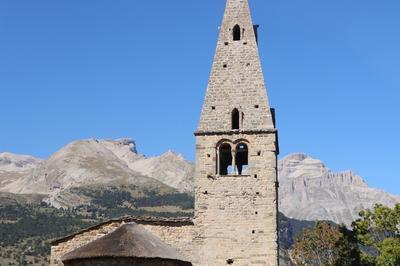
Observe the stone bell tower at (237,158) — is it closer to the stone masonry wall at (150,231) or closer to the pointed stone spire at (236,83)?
the pointed stone spire at (236,83)

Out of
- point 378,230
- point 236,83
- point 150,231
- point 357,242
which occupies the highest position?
point 236,83

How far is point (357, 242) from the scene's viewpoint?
149ft

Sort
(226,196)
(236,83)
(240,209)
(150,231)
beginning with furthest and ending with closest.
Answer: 1. (236,83)
2. (226,196)
3. (240,209)
4. (150,231)

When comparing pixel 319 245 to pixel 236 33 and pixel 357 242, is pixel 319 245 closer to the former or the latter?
pixel 357 242

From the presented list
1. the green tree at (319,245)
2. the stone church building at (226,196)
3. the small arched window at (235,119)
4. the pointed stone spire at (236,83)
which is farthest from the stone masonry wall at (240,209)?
the green tree at (319,245)

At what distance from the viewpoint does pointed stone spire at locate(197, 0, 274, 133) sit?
102 feet

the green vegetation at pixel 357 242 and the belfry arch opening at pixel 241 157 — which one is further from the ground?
the belfry arch opening at pixel 241 157

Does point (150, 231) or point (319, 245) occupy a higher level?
point (319, 245)

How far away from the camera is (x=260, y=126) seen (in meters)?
30.5

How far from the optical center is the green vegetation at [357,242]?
1582 inches

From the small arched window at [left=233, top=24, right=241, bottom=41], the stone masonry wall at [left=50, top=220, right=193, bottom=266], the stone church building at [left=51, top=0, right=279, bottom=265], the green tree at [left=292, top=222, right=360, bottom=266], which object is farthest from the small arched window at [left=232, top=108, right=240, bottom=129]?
the green tree at [left=292, top=222, right=360, bottom=266]

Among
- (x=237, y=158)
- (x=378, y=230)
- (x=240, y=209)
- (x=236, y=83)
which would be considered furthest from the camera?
(x=378, y=230)

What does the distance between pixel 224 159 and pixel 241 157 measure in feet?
3.02

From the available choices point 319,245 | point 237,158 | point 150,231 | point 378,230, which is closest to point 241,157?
point 237,158
